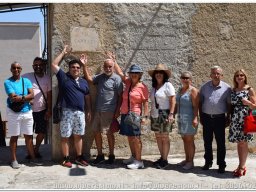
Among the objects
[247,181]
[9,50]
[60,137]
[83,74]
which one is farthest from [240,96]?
[9,50]

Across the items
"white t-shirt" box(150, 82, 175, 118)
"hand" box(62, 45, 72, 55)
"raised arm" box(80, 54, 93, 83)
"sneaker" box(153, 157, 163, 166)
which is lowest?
"sneaker" box(153, 157, 163, 166)

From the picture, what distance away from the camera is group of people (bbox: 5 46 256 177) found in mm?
5188

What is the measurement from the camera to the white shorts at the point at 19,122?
17.6 ft

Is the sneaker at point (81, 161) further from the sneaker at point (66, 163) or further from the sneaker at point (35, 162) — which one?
the sneaker at point (35, 162)

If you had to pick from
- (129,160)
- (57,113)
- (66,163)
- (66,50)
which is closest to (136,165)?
(129,160)

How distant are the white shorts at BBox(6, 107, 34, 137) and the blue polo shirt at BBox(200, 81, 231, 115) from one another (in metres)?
2.49

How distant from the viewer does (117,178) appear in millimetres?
5027

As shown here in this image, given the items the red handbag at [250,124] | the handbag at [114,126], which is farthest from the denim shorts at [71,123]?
the red handbag at [250,124]

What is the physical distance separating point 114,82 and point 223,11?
7.27 feet

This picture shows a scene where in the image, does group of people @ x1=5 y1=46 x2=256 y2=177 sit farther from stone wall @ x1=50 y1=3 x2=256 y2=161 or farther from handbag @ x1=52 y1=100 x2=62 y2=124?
stone wall @ x1=50 y1=3 x2=256 y2=161

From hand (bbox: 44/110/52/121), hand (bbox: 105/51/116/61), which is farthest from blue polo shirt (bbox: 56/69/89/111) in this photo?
hand (bbox: 105/51/116/61)

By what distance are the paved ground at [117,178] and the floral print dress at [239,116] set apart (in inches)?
21.6

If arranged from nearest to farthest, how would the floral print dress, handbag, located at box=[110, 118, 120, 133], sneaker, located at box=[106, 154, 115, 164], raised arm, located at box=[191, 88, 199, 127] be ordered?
the floral print dress
raised arm, located at box=[191, 88, 199, 127]
handbag, located at box=[110, 118, 120, 133]
sneaker, located at box=[106, 154, 115, 164]

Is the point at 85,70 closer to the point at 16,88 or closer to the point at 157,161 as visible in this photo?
the point at 16,88
